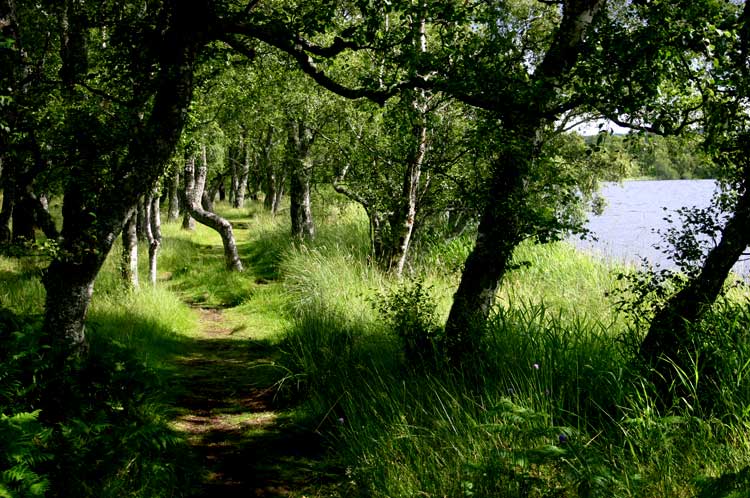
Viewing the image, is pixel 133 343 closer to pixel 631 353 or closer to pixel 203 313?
pixel 203 313

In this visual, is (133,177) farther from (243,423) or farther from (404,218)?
(404,218)

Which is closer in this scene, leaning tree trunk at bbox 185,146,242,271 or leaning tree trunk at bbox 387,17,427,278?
leaning tree trunk at bbox 387,17,427,278

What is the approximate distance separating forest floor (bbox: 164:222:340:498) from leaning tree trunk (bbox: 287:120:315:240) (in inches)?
243

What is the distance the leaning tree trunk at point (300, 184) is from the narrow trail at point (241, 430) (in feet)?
23.7

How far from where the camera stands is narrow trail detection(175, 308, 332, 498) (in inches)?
198

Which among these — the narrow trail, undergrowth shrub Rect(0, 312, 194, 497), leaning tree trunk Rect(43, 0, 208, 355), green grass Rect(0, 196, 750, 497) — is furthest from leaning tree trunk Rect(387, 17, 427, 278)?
undergrowth shrub Rect(0, 312, 194, 497)

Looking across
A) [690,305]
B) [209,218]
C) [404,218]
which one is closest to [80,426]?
[690,305]

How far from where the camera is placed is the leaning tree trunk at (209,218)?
15.3 m

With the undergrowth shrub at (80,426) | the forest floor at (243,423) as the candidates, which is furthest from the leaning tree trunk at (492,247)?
the undergrowth shrub at (80,426)

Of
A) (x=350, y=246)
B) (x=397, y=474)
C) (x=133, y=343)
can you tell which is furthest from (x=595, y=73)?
(x=350, y=246)

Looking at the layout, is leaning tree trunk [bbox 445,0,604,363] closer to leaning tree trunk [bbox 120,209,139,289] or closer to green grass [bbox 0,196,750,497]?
green grass [bbox 0,196,750,497]

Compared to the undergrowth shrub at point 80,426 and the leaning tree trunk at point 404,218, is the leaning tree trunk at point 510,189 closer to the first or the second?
the undergrowth shrub at point 80,426

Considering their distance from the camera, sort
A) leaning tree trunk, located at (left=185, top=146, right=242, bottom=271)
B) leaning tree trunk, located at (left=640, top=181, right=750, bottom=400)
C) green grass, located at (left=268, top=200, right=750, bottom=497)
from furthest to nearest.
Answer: leaning tree trunk, located at (left=185, top=146, right=242, bottom=271)
leaning tree trunk, located at (left=640, top=181, right=750, bottom=400)
green grass, located at (left=268, top=200, right=750, bottom=497)

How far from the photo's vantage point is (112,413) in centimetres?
472
